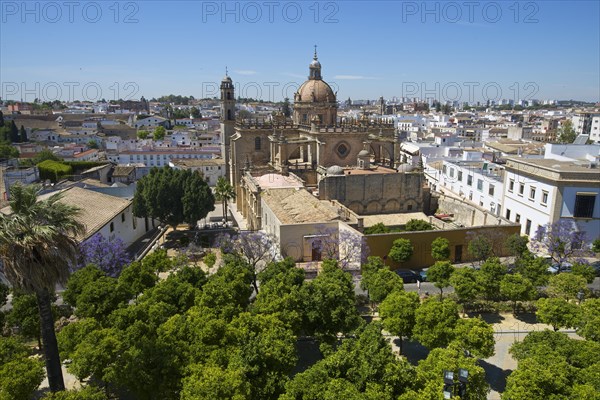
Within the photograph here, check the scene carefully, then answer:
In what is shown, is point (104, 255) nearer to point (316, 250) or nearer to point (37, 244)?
point (316, 250)

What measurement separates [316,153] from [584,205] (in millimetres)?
22325

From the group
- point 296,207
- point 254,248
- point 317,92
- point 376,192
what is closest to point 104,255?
point 254,248

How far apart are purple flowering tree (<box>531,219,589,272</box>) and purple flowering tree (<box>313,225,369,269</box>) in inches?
448

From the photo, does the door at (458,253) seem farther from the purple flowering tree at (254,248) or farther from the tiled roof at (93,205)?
the tiled roof at (93,205)

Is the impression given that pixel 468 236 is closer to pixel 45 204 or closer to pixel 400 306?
pixel 400 306

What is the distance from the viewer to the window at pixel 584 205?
99.2ft

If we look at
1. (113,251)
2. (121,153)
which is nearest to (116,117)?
(121,153)

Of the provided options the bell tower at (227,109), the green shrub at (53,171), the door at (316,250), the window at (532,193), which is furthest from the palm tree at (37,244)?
the green shrub at (53,171)

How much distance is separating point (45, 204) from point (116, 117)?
13344 centimetres

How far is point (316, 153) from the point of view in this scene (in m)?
43.4

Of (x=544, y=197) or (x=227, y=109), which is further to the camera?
(x=227, y=109)

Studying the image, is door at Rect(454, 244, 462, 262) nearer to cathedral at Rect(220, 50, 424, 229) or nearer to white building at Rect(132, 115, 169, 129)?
cathedral at Rect(220, 50, 424, 229)

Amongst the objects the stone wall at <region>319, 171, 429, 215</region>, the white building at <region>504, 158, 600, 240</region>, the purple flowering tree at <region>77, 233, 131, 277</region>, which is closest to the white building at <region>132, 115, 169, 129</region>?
the stone wall at <region>319, 171, 429, 215</region>

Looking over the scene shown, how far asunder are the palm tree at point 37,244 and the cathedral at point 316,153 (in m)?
22.7
